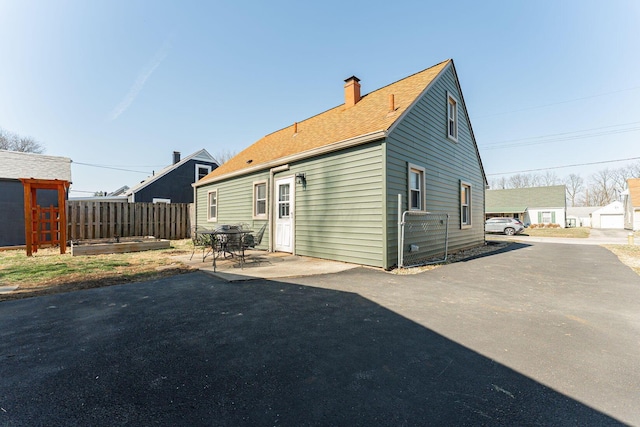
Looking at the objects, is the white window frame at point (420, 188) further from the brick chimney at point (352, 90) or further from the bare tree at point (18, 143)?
the bare tree at point (18, 143)

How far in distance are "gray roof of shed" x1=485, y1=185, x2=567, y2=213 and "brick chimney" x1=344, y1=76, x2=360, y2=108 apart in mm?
33499

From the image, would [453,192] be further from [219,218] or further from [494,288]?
[219,218]

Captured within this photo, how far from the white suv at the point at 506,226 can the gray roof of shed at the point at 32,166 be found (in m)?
28.3

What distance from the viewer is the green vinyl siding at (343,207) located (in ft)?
21.9

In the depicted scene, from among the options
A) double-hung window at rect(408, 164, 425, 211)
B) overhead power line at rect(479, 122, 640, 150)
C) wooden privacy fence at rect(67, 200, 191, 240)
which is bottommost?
wooden privacy fence at rect(67, 200, 191, 240)

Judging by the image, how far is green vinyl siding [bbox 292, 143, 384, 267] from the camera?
6664mm

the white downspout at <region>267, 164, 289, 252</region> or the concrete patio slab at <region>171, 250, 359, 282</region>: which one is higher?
the white downspout at <region>267, 164, 289, 252</region>

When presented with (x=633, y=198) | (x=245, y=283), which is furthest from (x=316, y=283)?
(x=633, y=198)

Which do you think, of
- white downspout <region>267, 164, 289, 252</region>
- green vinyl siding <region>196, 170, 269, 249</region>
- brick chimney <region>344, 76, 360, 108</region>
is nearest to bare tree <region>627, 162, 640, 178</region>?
brick chimney <region>344, 76, 360, 108</region>

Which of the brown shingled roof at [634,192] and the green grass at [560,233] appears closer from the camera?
the green grass at [560,233]

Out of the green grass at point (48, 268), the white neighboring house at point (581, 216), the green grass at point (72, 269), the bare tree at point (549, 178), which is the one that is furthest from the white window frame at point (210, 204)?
the bare tree at point (549, 178)

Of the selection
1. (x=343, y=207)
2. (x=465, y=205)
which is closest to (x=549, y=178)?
(x=465, y=205)

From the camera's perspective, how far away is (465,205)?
11.2m

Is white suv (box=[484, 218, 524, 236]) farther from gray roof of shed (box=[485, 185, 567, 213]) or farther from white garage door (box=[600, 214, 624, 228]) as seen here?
white garage door (box=[600, 214, 624, 228])
